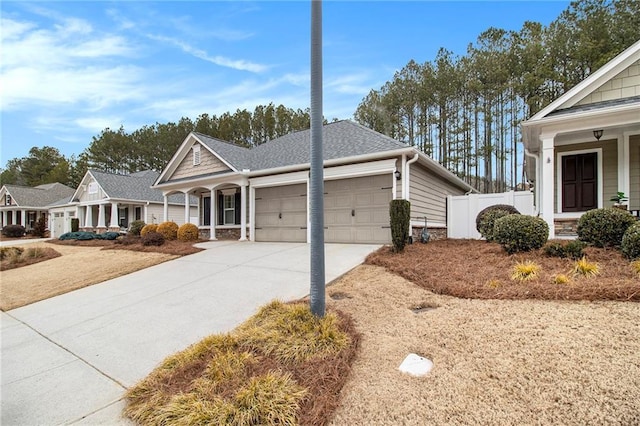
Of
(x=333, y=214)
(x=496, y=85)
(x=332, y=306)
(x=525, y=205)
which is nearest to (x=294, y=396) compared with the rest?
(x=332, y=306)

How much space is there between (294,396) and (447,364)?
1.40 meters

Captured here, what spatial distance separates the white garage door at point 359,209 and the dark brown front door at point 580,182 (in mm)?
4889

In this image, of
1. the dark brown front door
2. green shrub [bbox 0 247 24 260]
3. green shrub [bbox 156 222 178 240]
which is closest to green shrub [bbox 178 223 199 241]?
green shrub [bbox 156 222 178 240]

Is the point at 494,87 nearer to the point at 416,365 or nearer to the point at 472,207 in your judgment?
the point at 472,207

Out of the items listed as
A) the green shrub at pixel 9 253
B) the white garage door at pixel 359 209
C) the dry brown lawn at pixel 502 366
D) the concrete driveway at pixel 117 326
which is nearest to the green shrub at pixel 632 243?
the dry brown lawn at pixel 502 366

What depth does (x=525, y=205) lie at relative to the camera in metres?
11.1

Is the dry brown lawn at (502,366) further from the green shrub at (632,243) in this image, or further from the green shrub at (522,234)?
the green shrub at (522,234)

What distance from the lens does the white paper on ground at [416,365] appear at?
2.90 meters

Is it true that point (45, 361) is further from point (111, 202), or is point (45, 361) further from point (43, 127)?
point (111, 202)

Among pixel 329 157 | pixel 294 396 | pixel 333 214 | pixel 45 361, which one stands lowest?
pixel 45 361

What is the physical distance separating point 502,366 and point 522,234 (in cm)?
443

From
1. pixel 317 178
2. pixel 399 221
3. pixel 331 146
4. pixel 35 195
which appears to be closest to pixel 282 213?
pixel 331 146

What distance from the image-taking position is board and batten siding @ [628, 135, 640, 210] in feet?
27.7

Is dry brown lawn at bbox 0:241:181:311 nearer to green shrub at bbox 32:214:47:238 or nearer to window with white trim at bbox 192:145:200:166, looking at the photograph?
window with white trim at bbox 192:145:200:166
